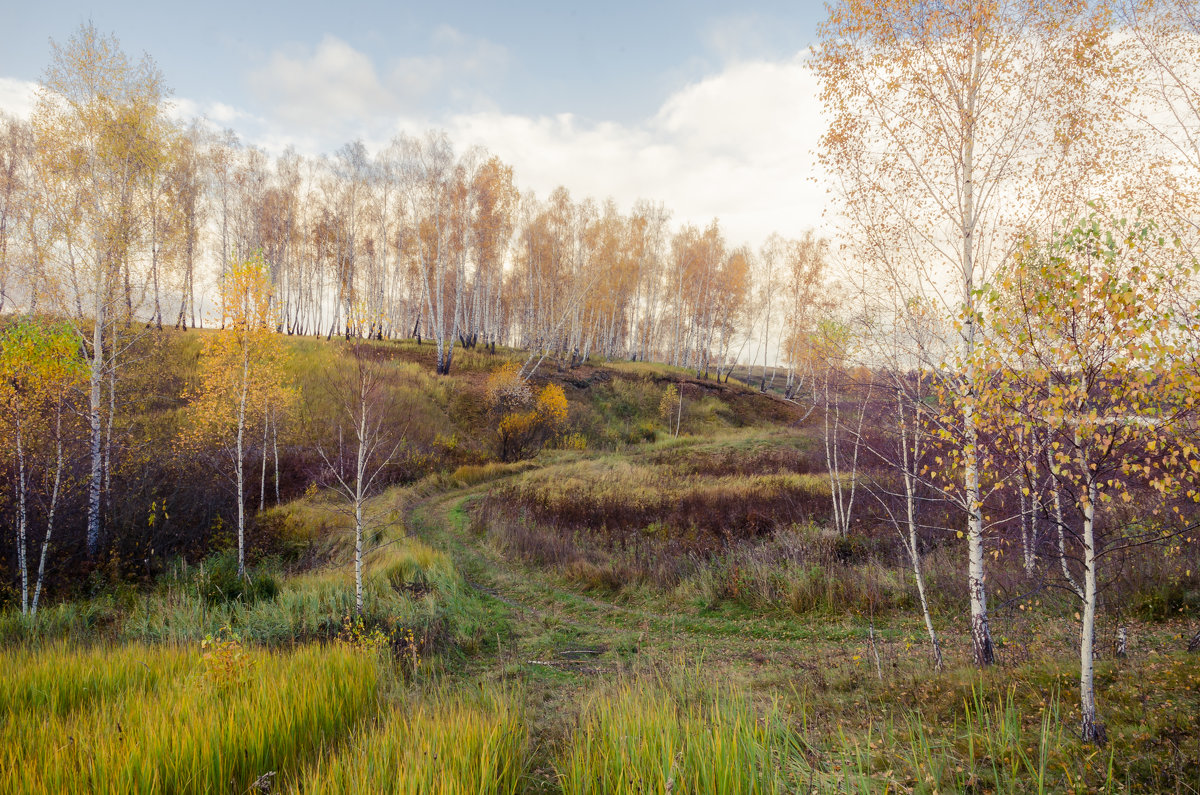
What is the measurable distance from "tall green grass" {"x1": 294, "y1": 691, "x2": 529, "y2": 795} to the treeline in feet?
19.1

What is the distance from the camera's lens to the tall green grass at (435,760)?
8.43 ft

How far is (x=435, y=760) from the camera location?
2863 millimetres

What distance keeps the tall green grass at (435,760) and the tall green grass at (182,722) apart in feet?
1.26

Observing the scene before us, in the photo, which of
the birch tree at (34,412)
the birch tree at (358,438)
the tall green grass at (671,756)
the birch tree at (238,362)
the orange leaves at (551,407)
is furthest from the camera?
the orange leaves at (551,407)

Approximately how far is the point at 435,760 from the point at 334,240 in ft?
132

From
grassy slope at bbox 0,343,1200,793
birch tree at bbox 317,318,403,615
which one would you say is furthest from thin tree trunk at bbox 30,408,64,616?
birch tree at bbox 317,318,403,615

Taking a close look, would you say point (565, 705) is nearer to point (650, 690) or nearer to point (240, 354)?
point (650, 690)

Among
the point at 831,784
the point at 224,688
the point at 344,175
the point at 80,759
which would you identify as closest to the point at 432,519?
the point at 224,688

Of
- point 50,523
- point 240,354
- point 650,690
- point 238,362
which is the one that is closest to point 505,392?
point 238,362

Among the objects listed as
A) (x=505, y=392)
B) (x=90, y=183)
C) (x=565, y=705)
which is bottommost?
(x=565, y=705)

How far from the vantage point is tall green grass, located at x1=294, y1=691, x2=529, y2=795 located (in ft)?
8.43

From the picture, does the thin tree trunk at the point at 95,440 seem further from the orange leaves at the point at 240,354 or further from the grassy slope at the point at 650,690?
the grassy slope at the point at 650,690

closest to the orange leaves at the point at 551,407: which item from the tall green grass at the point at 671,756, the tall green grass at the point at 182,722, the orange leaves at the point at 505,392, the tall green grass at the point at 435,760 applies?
the orange leaves at the point at 505,392

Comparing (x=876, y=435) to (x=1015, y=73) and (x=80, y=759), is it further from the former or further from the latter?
(x=80, y=759)
